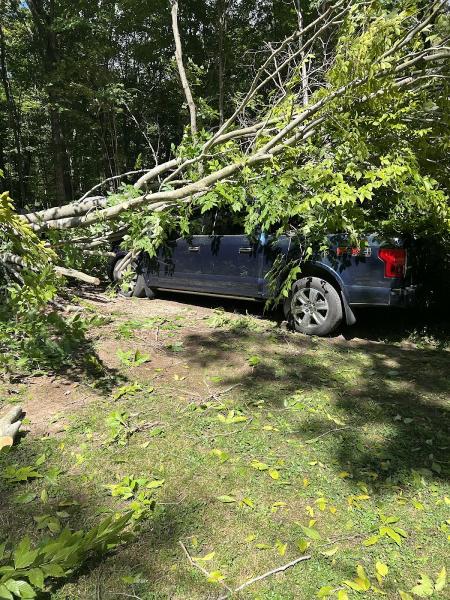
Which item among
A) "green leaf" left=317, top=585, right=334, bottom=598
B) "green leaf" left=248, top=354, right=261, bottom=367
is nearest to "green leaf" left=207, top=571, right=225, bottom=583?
"green leaf" left=317, top=585, right=334, bottom=598

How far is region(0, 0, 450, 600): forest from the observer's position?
2.20 meters

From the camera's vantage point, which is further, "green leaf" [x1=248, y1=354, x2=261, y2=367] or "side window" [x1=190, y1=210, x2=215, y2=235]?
"side window" [x1=190, y1=210, x2=215, y2=235]

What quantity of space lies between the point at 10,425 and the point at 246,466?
1.61 meters

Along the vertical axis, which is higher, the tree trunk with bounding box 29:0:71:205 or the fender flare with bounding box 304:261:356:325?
the tree trunk with bounding box 29:0:71:205

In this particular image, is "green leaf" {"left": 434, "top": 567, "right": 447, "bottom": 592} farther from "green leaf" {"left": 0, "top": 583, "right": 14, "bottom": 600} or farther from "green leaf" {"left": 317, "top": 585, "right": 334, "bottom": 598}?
"green leaf" {"left": 0, "top": 583, "right": 14, "bottom": 600}

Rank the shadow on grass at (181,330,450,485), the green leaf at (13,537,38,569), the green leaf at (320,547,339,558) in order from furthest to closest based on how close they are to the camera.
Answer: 1. the shadow on grass at (181,330,450,485)
2. the green leaf at (320,547,339,558)
3. the green leaf at (13,537,38,569)

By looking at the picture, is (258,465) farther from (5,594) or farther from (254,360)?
(254,360)

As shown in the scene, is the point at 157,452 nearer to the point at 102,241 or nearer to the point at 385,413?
the point at 385,413

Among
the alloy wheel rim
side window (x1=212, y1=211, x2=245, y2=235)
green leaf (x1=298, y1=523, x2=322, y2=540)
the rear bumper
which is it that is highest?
side window (x1=212, y1=211, x2=245, y2=235)

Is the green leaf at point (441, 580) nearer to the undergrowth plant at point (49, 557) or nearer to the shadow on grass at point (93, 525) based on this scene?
the shadow on grass at point (93, 525)

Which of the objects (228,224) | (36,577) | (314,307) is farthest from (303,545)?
(228,224)

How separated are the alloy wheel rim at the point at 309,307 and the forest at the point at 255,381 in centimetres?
20

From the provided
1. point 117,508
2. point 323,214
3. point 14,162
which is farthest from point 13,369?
point 14,162

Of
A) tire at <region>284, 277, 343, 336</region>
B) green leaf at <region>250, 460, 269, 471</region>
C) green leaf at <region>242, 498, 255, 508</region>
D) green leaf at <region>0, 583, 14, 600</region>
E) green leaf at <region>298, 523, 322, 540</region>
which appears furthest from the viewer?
tire at <region>284, 277, 343, 336</region>
